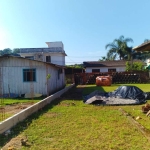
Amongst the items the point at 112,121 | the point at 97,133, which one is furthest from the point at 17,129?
the point at 112,121

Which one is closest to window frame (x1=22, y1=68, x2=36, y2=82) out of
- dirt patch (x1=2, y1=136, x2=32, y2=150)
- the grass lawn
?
the grass lawn

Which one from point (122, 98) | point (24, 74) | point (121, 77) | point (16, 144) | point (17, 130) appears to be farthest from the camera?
point (121, 77)

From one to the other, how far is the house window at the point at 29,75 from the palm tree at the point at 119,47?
85.9 feet

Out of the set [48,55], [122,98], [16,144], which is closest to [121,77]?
[48,55]

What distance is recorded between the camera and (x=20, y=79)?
13.1 m

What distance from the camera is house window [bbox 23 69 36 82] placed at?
13.0 metres

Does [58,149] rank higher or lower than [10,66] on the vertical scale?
lower

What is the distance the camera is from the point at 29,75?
13047 mm

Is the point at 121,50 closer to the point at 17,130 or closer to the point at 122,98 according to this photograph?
the point at 122,98

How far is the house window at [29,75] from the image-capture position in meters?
13.0

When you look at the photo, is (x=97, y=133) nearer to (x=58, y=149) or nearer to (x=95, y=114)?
(x=58, y=149)

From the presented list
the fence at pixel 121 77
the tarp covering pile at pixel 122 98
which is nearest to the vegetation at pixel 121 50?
the fence at pixel 121 77

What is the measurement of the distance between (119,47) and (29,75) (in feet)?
88.3

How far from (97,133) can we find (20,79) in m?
9.46
